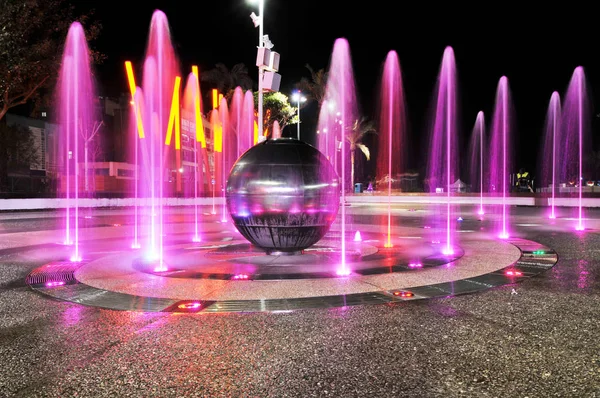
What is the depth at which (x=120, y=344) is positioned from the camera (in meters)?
5.12

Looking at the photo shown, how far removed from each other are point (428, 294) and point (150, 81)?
4255 cm

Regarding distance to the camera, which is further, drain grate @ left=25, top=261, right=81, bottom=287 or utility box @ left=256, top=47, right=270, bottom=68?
utility box @ left=256, top=47, right=270, bottom=68

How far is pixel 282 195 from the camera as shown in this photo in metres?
9.24

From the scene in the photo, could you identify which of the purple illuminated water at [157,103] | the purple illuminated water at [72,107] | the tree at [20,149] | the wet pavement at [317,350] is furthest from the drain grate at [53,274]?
the tree at [20,149]

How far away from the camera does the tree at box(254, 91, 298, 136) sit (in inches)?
2334

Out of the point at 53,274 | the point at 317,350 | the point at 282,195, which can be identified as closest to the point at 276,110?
the point at 282,195

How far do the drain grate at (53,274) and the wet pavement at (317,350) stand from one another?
1.10m

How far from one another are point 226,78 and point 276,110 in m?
7.29

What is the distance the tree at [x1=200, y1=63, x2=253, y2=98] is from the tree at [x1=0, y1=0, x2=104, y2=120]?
22.7 meters

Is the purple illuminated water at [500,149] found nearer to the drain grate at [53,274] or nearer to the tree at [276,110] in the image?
the tree at [276,110]

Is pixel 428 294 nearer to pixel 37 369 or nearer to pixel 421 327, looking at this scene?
pixel 421 327

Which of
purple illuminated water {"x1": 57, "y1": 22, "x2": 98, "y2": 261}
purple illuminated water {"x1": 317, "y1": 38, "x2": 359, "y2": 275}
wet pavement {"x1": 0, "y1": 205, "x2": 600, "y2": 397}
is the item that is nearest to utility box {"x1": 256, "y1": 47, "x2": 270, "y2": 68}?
purple illuminated water {"x1": 57, "y1": 22, "x2": 98, "y2": 261}

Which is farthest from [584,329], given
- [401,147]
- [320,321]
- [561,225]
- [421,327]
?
[401,147]

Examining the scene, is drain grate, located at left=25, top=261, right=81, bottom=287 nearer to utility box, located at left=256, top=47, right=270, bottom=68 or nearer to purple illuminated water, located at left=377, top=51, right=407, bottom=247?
utility box, located at left=256, top=47, right=270, bottom=68
